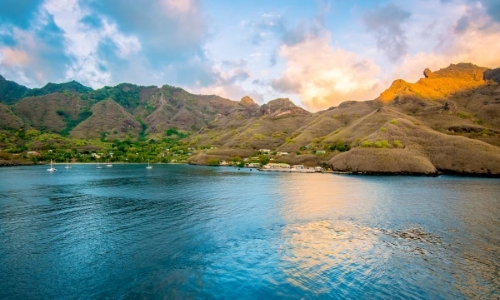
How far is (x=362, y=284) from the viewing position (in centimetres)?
2184

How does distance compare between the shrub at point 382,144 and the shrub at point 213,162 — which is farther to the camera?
the shrub at point 213,162

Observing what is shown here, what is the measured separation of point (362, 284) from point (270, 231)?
14.9 metres

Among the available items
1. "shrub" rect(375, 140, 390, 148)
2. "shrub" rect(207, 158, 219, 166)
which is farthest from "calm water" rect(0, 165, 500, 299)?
"shrub" rect(207, 158, 219, 166)

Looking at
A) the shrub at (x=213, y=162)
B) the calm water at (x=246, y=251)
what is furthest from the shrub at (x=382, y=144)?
the shrub at (x=213, y=162)

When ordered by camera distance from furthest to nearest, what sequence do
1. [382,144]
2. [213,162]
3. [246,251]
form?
[213,162], [382,144], [246,251]

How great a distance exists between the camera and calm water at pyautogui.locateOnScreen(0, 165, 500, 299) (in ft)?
68.6

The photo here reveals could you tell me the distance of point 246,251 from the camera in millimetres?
28656

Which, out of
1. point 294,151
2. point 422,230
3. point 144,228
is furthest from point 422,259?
point 294,151

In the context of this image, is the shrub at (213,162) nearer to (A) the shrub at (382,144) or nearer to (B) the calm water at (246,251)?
(A) the shrub at (382,144)

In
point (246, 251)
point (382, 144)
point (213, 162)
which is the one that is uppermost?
point (382, 144)

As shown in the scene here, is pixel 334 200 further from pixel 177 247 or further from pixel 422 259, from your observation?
pixel 177 247

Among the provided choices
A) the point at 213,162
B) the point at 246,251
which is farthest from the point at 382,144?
the point at 246,251

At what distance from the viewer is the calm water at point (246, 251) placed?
20906mm

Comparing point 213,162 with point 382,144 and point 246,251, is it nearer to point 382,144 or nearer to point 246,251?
point 382,144
